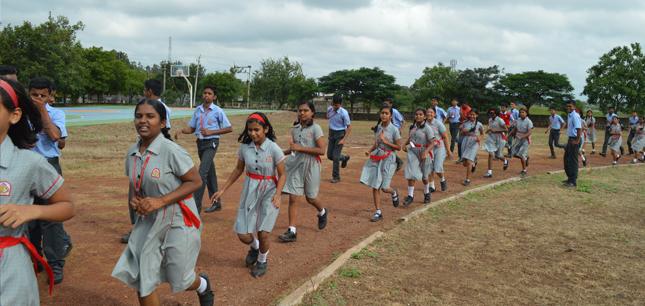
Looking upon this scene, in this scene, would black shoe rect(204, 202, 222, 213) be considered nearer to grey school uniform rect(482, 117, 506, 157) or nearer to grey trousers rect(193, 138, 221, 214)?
grey trousers rect(193, 138, 221, 214)

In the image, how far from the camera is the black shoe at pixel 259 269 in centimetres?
460

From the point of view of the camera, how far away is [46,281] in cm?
436

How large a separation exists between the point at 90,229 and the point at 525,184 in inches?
375

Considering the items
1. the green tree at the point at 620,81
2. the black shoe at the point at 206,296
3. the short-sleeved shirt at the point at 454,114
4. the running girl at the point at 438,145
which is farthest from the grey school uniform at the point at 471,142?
the green tree at the point at 620,81

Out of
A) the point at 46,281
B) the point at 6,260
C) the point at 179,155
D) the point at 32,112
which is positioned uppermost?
the point at 32,112

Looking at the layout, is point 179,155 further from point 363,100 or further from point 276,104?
point 276,104

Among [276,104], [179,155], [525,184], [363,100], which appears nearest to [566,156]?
[525,184]

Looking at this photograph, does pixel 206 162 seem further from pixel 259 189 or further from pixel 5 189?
pixel 5 189

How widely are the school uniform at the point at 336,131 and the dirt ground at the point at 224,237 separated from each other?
23.7 inches

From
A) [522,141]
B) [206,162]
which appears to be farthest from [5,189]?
[522,141]

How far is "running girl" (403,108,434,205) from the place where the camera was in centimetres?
807

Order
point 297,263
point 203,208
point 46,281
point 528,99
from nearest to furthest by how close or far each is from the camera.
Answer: point 46,281 < point 297,263 < point 203,208 < point 528,99

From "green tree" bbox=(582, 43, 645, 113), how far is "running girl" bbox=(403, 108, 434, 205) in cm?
4759

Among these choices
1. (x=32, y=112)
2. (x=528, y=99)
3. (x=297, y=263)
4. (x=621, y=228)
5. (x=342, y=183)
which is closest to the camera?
(x=32, y=112)
